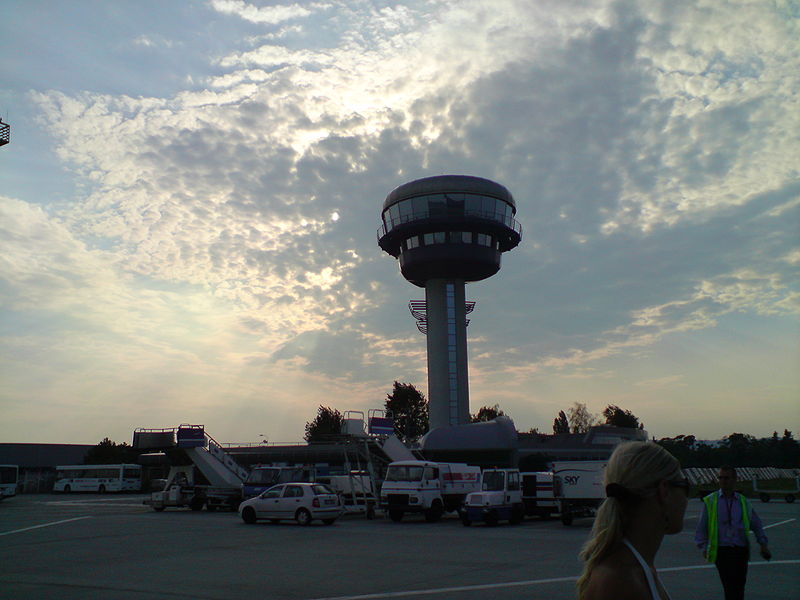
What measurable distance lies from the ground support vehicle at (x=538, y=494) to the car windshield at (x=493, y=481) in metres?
2.82

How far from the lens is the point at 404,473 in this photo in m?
30.3

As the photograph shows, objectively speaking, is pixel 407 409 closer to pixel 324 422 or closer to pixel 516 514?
pixel 324 422

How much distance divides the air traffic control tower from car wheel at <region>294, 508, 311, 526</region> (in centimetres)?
3598

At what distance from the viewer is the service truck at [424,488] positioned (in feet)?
96.4

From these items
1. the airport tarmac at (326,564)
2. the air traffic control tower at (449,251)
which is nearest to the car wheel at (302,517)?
the airport tarmac at (326,564)

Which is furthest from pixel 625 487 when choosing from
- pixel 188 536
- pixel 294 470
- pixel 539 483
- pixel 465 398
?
pixel 465 398

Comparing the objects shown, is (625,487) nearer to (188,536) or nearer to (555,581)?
(555,581)

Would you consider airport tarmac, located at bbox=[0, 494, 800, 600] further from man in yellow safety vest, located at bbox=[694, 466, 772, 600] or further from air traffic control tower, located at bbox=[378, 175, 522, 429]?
air traffic control tower, located at bbox=[378, 175, 522, 429]

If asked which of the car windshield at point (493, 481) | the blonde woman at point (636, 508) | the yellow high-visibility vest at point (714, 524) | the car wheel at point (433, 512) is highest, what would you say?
the blonde woman at point (636, 508)

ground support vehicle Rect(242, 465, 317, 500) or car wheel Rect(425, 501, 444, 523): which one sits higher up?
ground support vehicle Rect(242, 465, 317, 500)

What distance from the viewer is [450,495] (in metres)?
31.3

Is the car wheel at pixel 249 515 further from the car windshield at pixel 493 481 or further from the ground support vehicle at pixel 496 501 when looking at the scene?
the car windshield at pixel 493 481

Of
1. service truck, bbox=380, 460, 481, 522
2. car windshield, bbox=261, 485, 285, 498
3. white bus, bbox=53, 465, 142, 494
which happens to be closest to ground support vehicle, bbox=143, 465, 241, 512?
car windshield, bbox=261, 485, 285, 498

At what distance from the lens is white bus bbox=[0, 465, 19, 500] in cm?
4922
